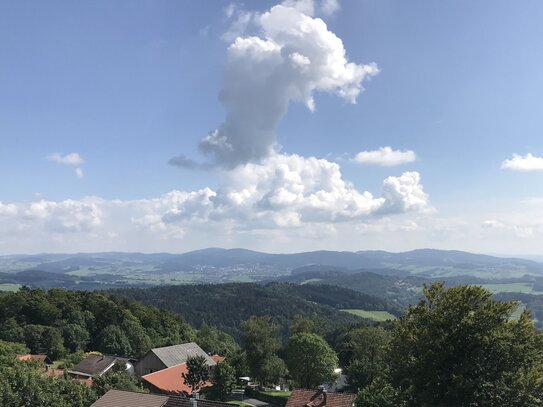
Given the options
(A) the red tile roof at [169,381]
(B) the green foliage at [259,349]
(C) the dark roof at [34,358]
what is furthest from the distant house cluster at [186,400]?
(C) the dark roof at [34,358]

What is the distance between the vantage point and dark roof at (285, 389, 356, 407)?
34125 millimetres

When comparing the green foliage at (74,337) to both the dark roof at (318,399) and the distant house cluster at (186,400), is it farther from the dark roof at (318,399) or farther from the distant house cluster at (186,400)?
the dark roof at (318,399)

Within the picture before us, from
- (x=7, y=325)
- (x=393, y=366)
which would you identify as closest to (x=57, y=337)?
(x=7, y=325)

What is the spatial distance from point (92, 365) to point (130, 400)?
33.5 m

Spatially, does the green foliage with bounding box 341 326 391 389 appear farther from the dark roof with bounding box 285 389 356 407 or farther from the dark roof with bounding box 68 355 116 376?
the dark roof with bounding box 68 355 116 376

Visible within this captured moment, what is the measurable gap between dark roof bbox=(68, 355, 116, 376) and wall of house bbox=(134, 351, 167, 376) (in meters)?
3.67

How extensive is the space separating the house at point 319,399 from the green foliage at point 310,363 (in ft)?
70.0

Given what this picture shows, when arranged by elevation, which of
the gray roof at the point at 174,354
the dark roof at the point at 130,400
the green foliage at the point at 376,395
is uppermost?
the green foliage at the point at 376,395

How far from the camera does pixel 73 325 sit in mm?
79938

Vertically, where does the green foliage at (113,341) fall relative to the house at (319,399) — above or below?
below

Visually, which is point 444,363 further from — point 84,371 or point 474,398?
point 84,371

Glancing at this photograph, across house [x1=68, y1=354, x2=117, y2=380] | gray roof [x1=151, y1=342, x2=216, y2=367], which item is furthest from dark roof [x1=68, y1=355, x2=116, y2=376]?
gray roof [x1=151, y1=342, x2=216, y2=367]

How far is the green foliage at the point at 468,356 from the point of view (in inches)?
733

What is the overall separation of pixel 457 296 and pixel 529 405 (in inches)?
203
